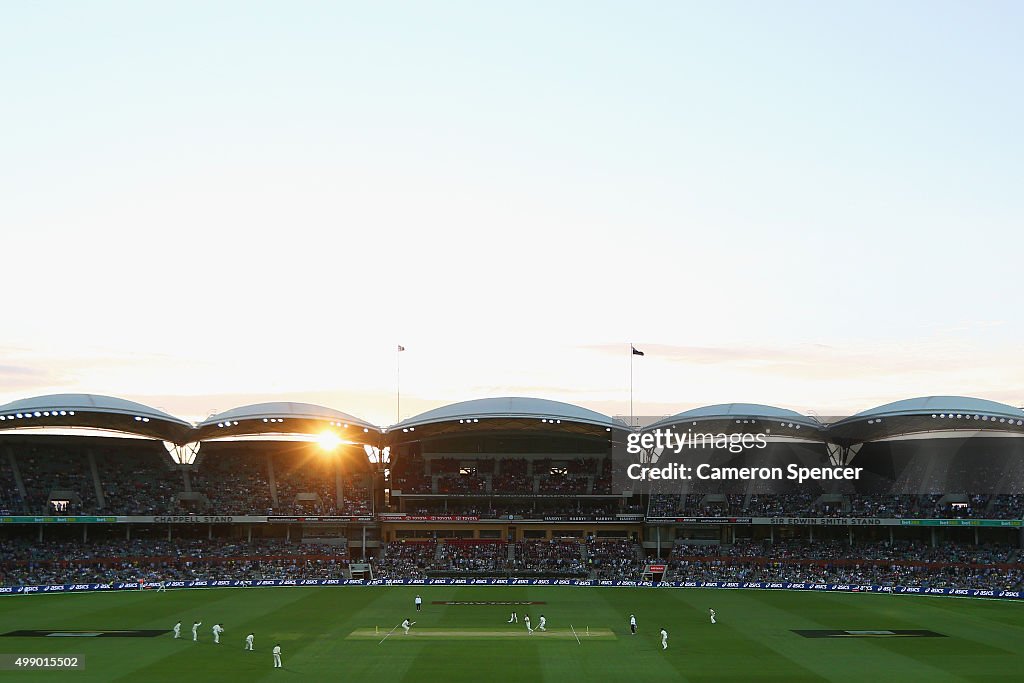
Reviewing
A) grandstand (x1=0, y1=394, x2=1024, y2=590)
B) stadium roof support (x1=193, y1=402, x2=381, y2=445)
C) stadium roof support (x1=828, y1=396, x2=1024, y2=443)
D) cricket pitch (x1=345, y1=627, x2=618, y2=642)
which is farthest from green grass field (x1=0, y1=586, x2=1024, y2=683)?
stadium roof support (x1=193, y1=402, x2=381, y2=445)

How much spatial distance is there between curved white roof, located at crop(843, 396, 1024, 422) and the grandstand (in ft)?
0.63

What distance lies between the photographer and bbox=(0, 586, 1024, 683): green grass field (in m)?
39.5

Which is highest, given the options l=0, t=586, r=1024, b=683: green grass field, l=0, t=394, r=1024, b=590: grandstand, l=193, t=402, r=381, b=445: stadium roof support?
l=193, t=402, r=381, b=445: stadium roof support

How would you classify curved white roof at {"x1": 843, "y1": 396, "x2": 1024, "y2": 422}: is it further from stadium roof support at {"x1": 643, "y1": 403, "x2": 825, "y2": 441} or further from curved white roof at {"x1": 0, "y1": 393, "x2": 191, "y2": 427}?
curved white roof at {"x1": 0, "y1": 393, "x2": 191, "y2": 427}

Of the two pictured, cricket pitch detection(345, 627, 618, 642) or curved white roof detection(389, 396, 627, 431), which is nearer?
cricket pitch detection(345, 627, 618, 642)

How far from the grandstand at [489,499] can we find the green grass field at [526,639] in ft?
41.2

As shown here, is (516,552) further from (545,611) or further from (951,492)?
(951,492)

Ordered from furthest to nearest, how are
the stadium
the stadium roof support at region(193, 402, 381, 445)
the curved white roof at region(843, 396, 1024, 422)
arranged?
the stadium roof support at region(193, 402, 381, 445) < the curved white roof at region(843, 396, 1024, 422) < the stadium

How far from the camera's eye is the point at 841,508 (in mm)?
87188

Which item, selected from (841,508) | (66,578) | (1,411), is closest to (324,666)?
(66,578)

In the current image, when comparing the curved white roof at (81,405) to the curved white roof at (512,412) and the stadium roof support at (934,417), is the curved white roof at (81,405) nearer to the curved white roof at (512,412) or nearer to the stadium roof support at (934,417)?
the curved white roof at (512,412)

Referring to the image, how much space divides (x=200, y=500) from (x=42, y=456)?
15.4 meters

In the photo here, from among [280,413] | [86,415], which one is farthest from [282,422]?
[86,415]

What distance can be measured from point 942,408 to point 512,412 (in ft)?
113
